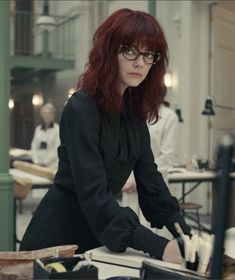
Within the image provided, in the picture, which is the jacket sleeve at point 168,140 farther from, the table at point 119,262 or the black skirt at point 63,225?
the table at point 119,262

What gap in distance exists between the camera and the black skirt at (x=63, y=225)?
65.3 inches

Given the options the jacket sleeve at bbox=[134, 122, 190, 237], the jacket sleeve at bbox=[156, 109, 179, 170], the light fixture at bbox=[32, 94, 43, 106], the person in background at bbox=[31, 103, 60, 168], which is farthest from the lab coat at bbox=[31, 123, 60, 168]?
the light fixture at bbox=[32, 94, 43, 106]

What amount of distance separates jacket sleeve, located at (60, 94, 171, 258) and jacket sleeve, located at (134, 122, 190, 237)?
0.27 meters

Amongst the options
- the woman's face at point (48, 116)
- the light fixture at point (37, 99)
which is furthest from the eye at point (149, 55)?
the light fixture at point (37, 99)

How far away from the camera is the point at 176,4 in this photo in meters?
8.70

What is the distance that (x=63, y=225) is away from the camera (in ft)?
5.46

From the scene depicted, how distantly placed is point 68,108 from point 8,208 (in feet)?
8.89

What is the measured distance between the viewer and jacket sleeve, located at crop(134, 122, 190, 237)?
1763 mm

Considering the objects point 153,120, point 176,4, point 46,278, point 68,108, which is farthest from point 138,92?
point 176,4

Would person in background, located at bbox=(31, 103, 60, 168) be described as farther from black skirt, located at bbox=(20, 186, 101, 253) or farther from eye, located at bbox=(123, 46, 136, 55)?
eye, located at bbox=(123, 46, 136, 55)

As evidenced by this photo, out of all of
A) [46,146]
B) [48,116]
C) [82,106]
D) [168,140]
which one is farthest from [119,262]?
[48,116]

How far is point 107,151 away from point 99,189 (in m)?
0.15

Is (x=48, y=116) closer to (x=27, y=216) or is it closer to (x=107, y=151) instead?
(x=27, y=216)

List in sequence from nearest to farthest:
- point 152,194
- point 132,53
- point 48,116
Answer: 1. point 132,53
2. point 152,194
3. point 48,116
